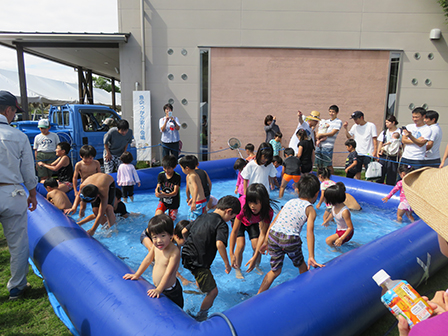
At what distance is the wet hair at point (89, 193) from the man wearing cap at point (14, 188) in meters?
0.82

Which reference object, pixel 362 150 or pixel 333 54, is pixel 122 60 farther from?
pixel 362 150

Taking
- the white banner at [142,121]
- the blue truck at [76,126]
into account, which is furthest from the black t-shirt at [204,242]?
the white banner at [142,121]

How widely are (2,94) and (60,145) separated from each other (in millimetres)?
2623

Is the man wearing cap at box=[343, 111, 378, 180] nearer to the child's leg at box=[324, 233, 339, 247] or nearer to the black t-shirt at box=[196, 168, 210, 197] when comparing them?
the child's leg at box=[324, 233, 339, 247]

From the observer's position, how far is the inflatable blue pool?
2.02m

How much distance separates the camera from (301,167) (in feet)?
20.7

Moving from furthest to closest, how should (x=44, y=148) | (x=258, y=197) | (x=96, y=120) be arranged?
(x=96, y=120), (x=44, y=148), (x=258, y=197)

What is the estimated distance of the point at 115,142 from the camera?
240 inches

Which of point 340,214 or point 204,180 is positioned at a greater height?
point 204,180

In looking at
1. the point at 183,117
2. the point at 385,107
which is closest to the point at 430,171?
the point at 183,117

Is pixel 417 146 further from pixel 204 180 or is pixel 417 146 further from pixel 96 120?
pixel 96 120

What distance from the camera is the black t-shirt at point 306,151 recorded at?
6199mm

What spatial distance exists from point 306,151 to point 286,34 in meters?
4.89

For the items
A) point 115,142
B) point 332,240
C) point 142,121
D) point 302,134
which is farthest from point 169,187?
point 142,121
